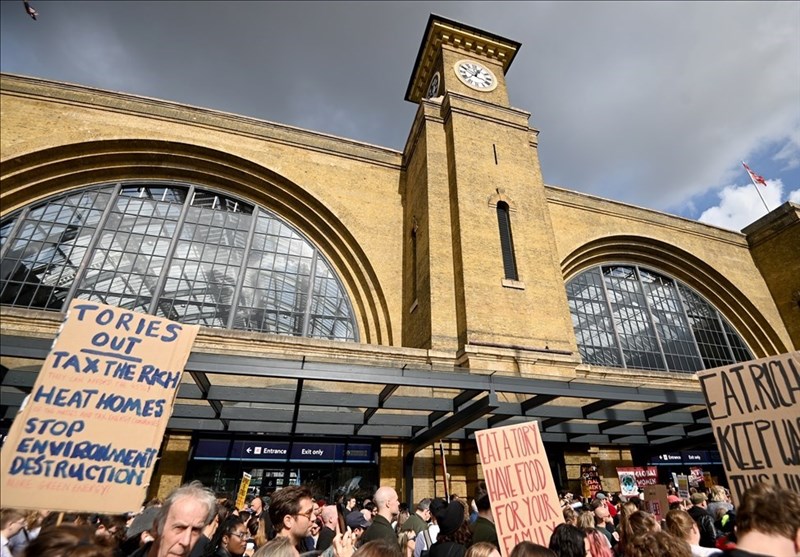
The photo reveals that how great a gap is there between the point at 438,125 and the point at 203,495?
566 inches

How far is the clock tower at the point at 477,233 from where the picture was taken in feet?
38.0

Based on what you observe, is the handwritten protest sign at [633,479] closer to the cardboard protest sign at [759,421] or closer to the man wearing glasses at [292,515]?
the cardboard protest sign at [759,421]

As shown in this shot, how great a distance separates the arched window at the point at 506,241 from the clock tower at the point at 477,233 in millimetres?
33

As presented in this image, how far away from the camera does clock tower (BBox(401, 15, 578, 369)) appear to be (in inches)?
456

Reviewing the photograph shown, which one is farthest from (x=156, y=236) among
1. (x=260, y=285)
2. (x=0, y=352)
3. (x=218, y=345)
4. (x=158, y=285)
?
(x=0, y=352)

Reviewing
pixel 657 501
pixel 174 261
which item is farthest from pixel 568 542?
pixel 174 261

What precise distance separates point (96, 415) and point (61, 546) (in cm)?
184

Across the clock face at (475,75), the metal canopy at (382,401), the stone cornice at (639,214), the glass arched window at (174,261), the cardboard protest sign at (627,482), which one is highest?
the clock face at (475,75)

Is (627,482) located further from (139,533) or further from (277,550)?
(139,533)

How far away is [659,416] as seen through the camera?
34.3 ft

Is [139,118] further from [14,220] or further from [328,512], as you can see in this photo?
[328,512]

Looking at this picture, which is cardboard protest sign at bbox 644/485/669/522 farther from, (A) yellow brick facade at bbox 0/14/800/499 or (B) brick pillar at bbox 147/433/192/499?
(B) brick pillar at bbox 147/433/192/499

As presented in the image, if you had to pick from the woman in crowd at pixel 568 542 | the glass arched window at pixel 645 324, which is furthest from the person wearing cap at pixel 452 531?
the glass arched window at pixel 645 324

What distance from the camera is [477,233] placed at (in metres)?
12.6
